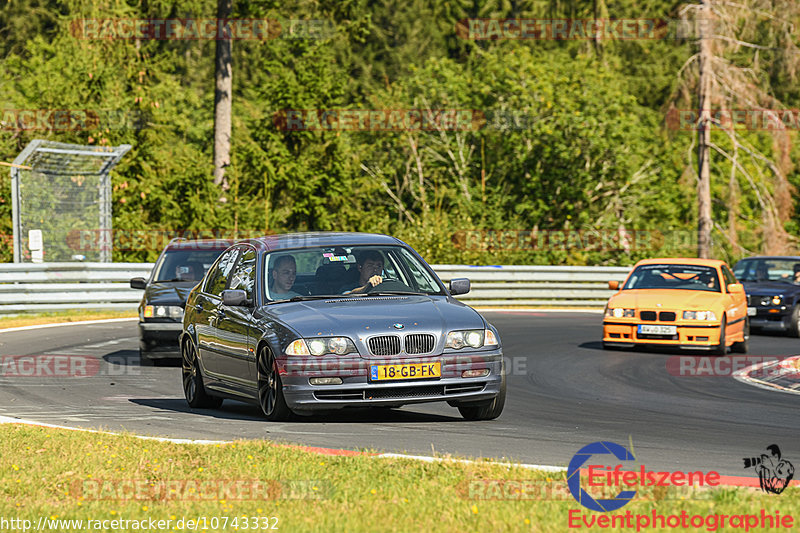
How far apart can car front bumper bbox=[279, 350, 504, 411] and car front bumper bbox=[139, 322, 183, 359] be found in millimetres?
6520

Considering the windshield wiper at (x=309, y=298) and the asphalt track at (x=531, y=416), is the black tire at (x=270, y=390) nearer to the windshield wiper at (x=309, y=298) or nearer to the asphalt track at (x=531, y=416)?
the asphalt track at (x=531, y=416)

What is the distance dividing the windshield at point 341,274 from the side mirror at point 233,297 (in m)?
0.21

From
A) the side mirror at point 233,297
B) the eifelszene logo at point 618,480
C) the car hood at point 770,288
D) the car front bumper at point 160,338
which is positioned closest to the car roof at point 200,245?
the car front bumper at point 160,338

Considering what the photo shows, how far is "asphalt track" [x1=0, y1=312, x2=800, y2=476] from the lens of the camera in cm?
896

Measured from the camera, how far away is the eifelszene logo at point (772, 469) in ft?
23.7

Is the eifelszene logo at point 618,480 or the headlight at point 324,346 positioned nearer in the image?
the eifelszene logo at point 618,480

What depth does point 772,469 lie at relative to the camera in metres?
8.09

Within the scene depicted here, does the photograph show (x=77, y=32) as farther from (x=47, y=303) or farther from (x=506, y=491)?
(x=506, y=491)

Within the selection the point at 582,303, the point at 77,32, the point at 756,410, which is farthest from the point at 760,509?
the point at 77,32

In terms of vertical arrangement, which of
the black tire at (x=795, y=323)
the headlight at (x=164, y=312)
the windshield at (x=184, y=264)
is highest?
the windshield at (x=184, y=264)

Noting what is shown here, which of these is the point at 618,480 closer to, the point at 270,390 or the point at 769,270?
A: the point at 270,390

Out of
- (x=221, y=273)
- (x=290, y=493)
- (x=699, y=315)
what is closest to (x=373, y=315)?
(x=221, y=273)

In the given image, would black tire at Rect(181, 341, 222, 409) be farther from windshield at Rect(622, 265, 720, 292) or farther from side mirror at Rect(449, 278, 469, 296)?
windshield at Rect(622, 265, 720, 292)

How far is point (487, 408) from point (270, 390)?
6.00 ft
